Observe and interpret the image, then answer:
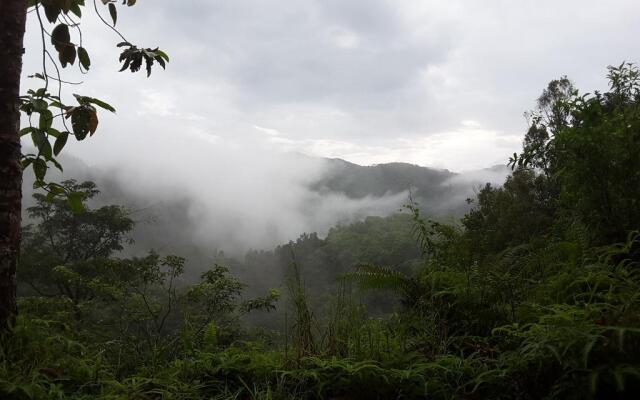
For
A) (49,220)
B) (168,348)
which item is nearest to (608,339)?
(168,348)

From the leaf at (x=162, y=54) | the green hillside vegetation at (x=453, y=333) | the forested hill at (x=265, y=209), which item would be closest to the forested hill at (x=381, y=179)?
the forested hill at (x=265, y=209)

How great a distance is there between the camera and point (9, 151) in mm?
2164

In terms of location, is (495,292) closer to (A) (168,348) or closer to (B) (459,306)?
(B) (459,306)

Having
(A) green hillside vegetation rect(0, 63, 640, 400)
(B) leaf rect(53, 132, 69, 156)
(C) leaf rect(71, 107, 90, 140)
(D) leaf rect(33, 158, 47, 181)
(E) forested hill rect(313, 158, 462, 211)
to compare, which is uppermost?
(E) forested hill rect(313, 158, 462, 211)

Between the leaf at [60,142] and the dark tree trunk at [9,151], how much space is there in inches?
8.0

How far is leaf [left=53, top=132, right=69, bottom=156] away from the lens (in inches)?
85.4

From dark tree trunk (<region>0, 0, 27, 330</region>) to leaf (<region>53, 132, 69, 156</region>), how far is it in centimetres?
20

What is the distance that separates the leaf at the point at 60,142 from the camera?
217cm

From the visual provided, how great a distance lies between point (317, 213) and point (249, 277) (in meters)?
113

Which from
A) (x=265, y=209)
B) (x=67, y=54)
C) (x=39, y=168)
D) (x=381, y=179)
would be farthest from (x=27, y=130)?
(x=265, y=209)

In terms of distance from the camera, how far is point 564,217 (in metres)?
3.87

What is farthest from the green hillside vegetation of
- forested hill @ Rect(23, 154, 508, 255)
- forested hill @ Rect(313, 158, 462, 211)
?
forested hill @ Rect(313, 158, 462, 211)

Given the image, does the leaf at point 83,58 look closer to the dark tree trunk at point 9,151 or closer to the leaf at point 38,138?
the dark tree trunk at point 9,151

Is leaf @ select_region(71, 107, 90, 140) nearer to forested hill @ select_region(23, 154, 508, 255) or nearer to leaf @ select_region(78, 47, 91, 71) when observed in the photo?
leaf @ select_region(78, 47, 91, 71)
